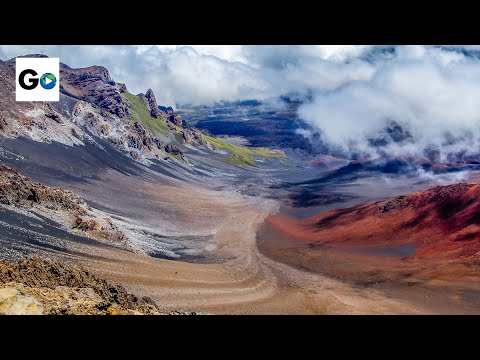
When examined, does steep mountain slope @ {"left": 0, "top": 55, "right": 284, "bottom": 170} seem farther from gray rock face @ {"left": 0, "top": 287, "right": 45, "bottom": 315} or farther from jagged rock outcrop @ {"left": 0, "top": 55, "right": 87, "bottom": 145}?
gray rock face @ {"left": 0, "top": 287, "right": 45, "bottom": 315}

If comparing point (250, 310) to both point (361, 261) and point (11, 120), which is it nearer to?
point (361, 261)

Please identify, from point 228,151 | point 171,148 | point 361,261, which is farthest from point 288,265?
point 228,151

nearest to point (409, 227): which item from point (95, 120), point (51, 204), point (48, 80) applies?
point (51, 204)

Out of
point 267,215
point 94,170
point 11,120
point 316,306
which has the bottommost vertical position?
point 316,306

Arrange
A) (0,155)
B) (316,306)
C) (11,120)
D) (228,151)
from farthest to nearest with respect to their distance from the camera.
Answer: (228,151)
(11,120)
(0,155)
(316,306)

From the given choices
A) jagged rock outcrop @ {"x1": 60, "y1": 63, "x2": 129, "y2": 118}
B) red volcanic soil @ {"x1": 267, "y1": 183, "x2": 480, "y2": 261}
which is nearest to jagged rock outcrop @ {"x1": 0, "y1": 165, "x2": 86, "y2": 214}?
red volcanic soil @ {"x1": 267, "y1": 183, "x2": 480, "y2": 261}

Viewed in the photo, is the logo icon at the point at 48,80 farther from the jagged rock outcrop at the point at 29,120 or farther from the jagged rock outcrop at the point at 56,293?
the jagged rock outcrop at the point at 29,120

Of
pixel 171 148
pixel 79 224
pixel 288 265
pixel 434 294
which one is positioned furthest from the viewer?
pixel 171 148

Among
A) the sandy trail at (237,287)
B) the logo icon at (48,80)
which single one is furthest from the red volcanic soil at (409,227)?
the logo icon at (48,80)
